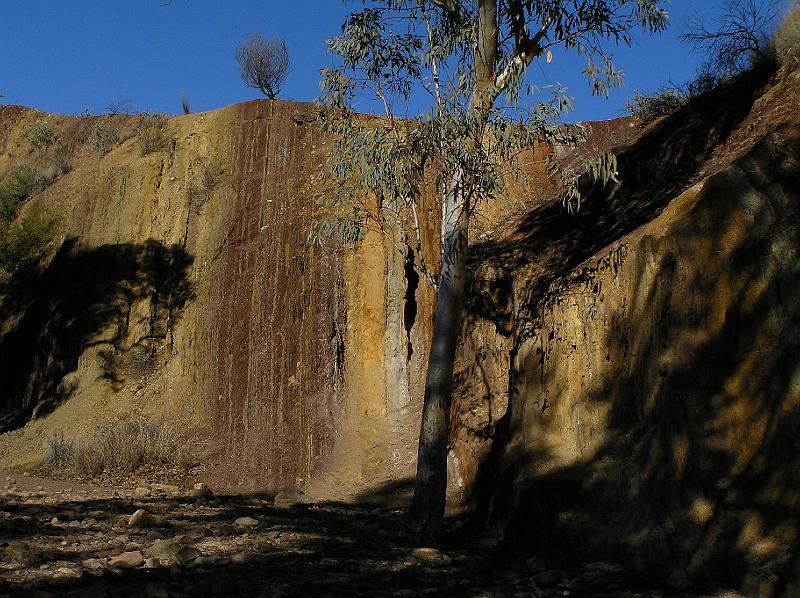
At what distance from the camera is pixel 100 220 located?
21.2 metres

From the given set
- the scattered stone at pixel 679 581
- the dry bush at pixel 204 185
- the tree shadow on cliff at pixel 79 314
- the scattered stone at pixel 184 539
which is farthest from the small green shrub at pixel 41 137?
the scattered stone at pixel 679 581

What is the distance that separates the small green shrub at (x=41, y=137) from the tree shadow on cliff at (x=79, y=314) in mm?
7390

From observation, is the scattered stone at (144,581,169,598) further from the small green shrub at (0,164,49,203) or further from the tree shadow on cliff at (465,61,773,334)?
the small green shrub at (0,164,49,203)

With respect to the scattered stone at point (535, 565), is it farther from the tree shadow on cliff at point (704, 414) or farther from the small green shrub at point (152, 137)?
the small green shrub at point (152, 137)

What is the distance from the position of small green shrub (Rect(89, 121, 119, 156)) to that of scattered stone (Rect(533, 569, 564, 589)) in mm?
18897

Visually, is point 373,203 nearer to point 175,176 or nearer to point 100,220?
point 175,176

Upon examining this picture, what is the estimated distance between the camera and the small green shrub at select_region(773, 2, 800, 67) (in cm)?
1352

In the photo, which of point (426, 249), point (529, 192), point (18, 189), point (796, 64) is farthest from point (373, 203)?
point (18, 189)

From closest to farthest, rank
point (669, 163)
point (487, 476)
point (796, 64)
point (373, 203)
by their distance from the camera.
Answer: point (487, 476)
point (796, 64)
point (669, 163)
point (373, 203)

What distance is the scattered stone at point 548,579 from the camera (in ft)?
26.0

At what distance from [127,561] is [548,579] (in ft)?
11.5

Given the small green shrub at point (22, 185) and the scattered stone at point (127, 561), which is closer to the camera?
the scattered stone at point (127, 561)

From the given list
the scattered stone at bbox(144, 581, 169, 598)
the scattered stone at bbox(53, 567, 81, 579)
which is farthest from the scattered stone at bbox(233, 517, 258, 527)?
the scattered stone at bbox(144, 581, 169, 598)

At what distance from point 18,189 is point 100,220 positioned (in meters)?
4.02
